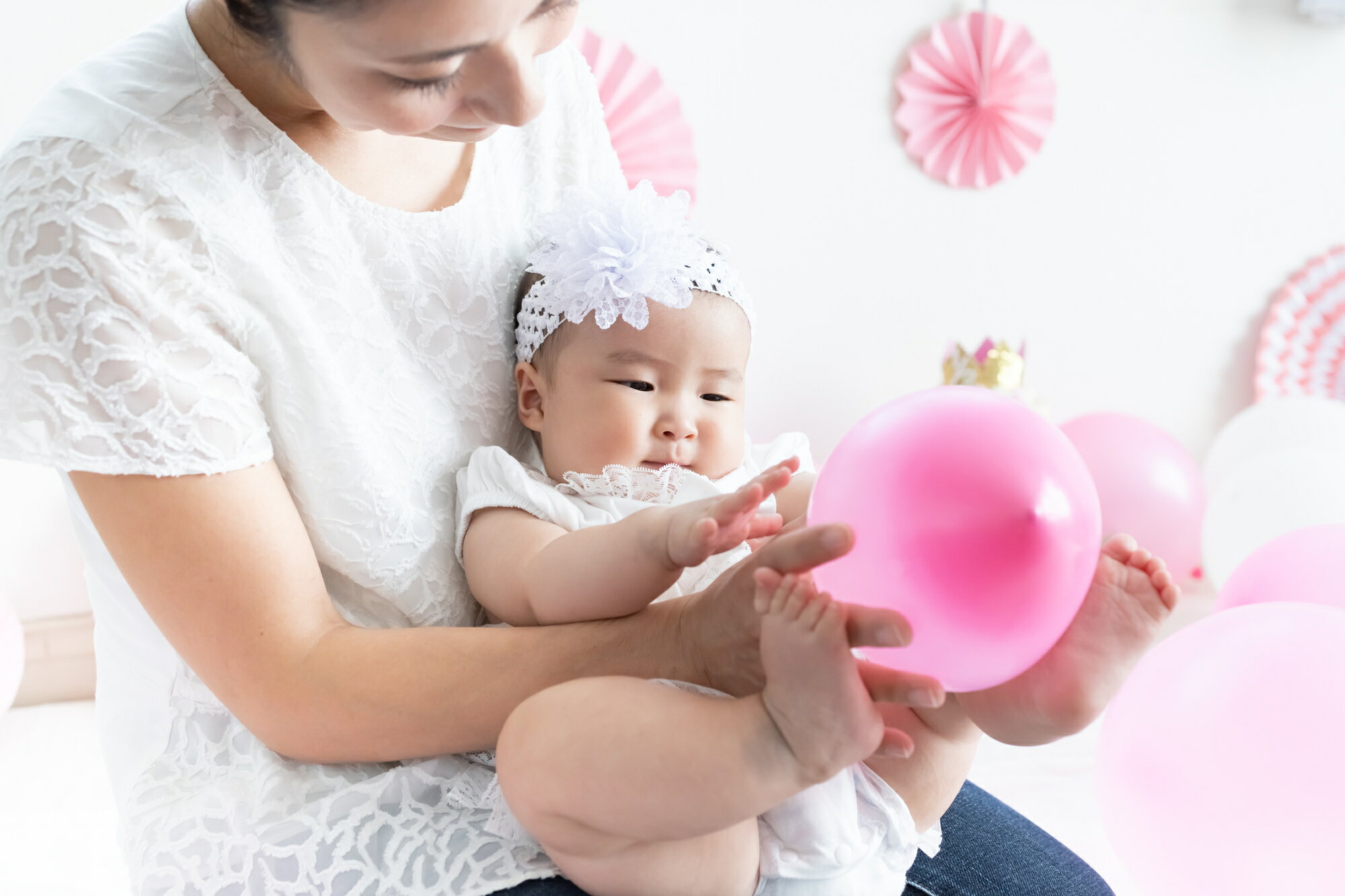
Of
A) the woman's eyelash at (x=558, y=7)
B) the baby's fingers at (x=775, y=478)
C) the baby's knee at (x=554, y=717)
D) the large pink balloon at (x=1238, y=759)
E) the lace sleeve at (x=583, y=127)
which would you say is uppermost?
the woman's eyelash at (x=558, y=7)

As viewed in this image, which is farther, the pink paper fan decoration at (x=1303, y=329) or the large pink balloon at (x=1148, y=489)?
the pink paper fan decoration at (x=1303, y=329)

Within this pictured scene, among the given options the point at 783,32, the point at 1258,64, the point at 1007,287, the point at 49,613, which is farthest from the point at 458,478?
the point at 1258,64

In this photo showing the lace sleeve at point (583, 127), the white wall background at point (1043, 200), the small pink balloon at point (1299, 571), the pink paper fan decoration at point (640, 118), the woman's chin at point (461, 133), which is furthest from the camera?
the white wall background at point (1043, 200)

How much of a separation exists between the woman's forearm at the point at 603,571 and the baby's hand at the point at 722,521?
0.02m

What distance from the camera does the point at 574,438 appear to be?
1.25 meters

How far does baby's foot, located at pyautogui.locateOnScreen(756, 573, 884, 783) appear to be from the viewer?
0.76 metres

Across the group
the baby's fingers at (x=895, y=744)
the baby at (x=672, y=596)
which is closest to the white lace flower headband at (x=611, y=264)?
the baby at (x=672, y=596)

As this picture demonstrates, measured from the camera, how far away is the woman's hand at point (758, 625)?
77 centimetres

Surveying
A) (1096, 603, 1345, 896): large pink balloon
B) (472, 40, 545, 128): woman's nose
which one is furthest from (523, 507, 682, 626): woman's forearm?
(1096, 603, 1345, 896): large pink balloon

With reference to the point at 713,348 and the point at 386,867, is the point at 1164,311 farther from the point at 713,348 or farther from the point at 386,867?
the point at 386,867

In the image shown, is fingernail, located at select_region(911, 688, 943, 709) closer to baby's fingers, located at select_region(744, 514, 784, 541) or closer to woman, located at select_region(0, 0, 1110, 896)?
woman, located at select_region(0, 0, 1110, 896)

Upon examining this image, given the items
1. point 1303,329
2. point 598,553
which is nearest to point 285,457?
point 598,553

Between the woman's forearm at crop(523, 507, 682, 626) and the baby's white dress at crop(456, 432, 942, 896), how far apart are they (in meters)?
0.05

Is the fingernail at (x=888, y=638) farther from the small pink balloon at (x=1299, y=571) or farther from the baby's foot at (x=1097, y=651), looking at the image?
the small pink balloon at (x=1299, y=571)
